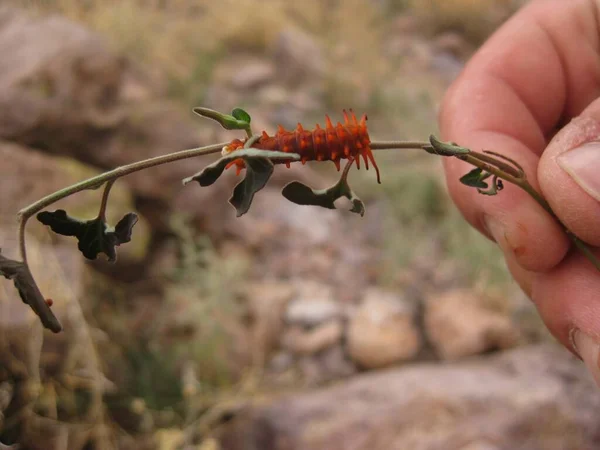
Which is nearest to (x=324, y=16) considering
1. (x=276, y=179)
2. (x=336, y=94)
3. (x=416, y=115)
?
(x=336, y=94)

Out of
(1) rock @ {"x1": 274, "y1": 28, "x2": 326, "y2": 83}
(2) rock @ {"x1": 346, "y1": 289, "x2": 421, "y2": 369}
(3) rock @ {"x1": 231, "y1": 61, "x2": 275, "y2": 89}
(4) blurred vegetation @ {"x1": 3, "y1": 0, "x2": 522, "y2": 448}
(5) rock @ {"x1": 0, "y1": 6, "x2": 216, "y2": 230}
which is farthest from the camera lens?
(1) rock @ {"x1": 274, "y1": 28, "x2": 326, "y2": 83}

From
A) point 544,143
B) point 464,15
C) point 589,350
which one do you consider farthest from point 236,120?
point 464,15

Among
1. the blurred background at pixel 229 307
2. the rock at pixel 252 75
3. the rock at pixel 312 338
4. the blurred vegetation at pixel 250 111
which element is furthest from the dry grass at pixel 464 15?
the rock at pixel 312 338

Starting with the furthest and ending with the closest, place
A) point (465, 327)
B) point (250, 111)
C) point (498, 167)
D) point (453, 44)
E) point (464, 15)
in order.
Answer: point (464, 15) → point (453, 44) → point (250, 111) → point (465, 327) → point (498, 167)

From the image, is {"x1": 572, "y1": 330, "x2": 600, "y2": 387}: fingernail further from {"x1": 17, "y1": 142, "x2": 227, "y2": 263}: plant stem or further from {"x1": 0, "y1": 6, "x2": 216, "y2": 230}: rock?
{"x1": 0, "y1": 6, "x2": 216, "y2": 230}: rock

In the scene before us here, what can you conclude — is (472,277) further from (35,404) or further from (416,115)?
(416,115)

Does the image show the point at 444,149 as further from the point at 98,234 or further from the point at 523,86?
the point at 523,86

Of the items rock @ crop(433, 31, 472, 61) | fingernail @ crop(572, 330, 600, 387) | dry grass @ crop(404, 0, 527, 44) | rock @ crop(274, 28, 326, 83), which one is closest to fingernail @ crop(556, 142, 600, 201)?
fingernail @ crop(572, 330, 600, 387)

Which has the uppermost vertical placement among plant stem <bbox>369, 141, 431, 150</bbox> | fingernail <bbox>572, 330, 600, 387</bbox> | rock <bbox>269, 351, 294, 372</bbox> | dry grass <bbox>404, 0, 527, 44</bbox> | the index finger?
dry grass <bbox>404, 0, 527, 44</bbox>
